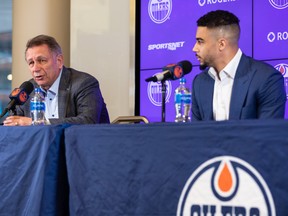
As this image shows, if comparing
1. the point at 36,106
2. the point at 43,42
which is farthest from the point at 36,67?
the point at 36,106

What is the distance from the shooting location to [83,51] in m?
4.61

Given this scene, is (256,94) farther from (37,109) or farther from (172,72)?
(37,109)

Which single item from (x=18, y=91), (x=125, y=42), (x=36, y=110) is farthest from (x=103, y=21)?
(x=18, y=91)

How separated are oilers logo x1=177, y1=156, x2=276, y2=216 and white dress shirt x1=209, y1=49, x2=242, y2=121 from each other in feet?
3.42

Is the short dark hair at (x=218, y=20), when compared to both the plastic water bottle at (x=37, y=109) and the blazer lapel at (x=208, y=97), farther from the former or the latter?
the plastic water bottle at (x=37, y=109)

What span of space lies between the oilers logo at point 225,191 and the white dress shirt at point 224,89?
41.1 inches

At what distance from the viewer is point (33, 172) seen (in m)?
2.13

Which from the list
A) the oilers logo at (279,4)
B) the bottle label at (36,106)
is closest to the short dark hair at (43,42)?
the bottle label at (36,106)

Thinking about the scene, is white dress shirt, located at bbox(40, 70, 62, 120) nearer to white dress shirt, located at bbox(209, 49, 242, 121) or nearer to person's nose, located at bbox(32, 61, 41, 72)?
person's nose, located at bbox(32, 61, 41, 72)

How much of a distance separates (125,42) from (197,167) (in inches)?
108

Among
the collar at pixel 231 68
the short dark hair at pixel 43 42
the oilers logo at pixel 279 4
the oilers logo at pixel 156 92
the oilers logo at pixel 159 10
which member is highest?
the oilers logo at pixel 159 10

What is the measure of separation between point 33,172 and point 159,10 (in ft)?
7.78

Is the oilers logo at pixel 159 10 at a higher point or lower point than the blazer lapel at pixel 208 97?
higher

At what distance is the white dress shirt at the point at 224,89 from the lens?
2.80 metres
